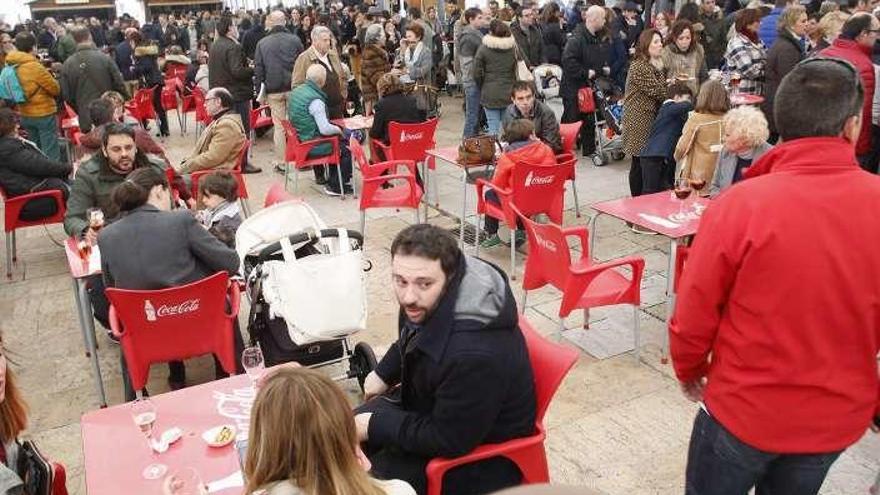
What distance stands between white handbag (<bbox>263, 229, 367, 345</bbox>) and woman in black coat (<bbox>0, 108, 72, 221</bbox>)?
3.21 m

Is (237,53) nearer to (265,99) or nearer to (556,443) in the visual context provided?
(265,99)

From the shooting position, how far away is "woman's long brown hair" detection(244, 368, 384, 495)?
1736 millimetres

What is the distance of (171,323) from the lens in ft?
10.9

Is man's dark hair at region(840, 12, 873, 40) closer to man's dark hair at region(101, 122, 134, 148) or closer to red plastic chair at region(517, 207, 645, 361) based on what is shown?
red plastic chair at region(517, 207, 645, 361)

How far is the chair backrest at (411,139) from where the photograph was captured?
6477mm

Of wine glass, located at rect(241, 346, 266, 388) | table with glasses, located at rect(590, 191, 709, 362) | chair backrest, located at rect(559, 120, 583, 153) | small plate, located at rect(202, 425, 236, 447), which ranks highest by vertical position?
chair backrest, located at rect(559, 120, 583, 153)

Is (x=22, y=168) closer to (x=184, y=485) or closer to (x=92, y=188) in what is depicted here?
(x=92, y=188)

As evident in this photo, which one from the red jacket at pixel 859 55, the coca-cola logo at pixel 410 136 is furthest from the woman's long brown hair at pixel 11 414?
the red jacket at pixel 859 55

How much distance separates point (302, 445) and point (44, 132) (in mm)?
7862

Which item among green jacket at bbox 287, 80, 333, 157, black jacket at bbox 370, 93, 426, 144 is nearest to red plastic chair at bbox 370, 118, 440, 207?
black jacket at bbox 370, 93, 426, 144

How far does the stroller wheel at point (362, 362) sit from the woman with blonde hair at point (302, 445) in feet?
5.50

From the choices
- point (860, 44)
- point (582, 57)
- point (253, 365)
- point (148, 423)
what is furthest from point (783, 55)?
point (148, 423)

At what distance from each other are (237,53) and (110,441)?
6.83 metres

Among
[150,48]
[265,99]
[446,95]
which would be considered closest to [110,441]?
[265,99]
